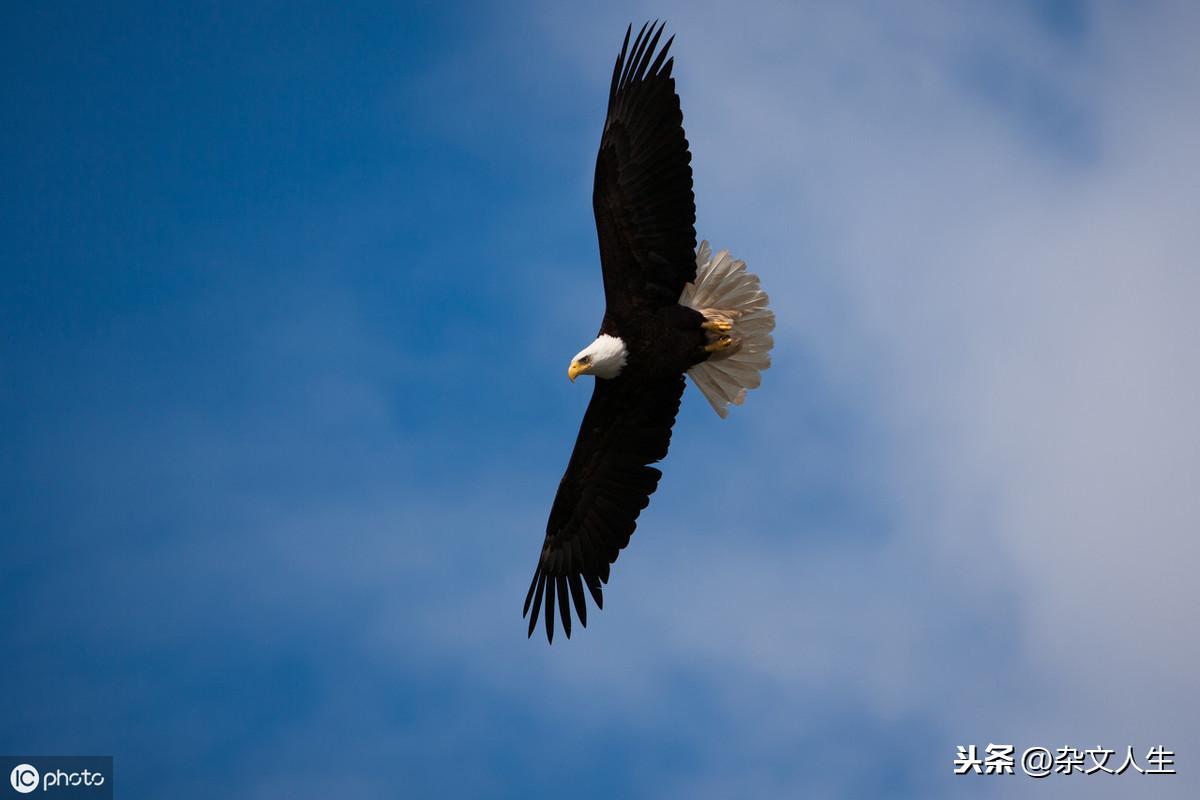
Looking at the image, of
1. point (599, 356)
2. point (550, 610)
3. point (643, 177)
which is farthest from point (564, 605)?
point (643, 177)

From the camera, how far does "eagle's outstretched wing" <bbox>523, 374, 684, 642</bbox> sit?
12.6 m

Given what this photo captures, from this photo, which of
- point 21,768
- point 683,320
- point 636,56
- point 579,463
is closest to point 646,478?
point 579,463

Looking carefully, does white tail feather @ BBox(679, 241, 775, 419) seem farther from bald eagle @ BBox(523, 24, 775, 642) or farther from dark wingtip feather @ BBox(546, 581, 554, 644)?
dark wingtip feather @ BBox(546, 581, 554, 644)

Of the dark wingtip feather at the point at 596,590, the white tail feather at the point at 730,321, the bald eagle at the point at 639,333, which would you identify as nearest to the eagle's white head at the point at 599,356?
the bald eagle at the point at 639,333

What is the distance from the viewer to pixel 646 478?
1276cm

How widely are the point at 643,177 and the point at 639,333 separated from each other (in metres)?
1.10

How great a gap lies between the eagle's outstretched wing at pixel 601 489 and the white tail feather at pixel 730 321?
477mm

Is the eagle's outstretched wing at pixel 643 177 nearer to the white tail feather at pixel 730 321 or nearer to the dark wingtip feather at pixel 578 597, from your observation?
the white tail feather at pixel 730 321

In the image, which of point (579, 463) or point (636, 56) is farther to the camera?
point (579, 463)

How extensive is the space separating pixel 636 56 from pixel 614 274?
151cm

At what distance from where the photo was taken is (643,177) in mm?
11695

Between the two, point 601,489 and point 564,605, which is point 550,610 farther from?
point 601,489

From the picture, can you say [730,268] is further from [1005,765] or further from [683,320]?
[1005,765]

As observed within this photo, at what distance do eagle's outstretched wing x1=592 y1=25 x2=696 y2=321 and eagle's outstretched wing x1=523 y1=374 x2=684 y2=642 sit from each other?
104 cm
